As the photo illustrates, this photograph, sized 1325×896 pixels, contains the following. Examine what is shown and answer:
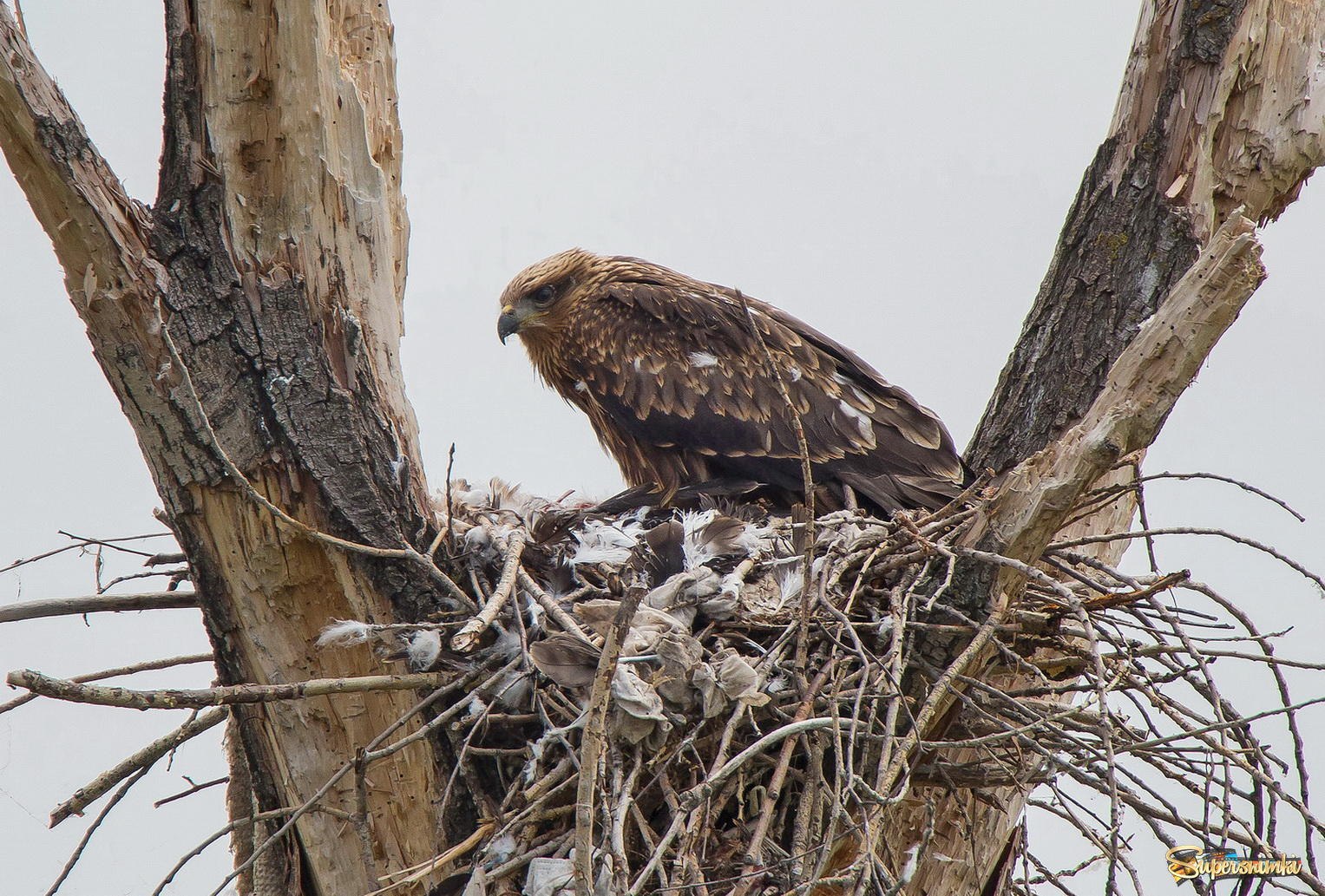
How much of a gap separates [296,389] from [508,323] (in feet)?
9.35

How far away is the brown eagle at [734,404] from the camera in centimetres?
498

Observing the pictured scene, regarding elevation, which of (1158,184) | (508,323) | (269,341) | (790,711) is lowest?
(790,711)

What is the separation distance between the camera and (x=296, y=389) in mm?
3020

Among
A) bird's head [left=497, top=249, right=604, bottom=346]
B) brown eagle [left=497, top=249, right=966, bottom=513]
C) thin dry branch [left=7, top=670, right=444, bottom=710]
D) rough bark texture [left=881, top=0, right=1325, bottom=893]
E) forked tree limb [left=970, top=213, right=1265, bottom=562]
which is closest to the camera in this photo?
thin dry branch [left=7, top=670, right=444, bottom=710]

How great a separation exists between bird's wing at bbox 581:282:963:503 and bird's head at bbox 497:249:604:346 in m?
0.38

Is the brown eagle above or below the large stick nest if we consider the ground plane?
above

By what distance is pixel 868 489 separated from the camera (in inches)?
191

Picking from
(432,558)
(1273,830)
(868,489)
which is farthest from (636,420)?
(1273,830)

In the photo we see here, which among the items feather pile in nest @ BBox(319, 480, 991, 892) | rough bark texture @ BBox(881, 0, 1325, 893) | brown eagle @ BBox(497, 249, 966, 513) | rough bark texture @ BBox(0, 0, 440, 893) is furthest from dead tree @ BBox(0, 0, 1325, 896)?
brown eagle @ BBox(497, 249, 966, 513)

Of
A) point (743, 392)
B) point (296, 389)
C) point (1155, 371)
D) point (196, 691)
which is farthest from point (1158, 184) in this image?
point (196, 691)

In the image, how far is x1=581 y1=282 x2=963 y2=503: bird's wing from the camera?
5012 millimetres

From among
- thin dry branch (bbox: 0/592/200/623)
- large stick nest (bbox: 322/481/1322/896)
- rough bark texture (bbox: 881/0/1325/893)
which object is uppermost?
rough bark texture (bbox: 881/0/1325/893)

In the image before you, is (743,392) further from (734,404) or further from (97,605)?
(97,605)

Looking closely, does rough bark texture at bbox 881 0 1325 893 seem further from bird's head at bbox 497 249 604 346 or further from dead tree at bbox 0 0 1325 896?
bird's head at bbox 497 249 604 346
